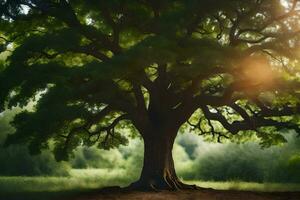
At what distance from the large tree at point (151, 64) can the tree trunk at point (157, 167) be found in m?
0.05

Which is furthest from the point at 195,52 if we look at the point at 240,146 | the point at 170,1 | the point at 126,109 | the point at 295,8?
the point at 240,146

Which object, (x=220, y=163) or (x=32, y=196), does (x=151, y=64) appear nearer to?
(x=32, y=196)

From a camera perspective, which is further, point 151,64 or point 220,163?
point 220,163

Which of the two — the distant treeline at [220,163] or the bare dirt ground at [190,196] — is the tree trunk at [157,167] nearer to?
the bare dirt ground at [190,196]

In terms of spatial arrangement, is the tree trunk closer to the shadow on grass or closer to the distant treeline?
the shadow on grass

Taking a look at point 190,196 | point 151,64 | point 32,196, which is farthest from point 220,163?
point 151,64

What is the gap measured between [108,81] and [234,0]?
5591 mm

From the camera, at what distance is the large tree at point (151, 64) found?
1752 cm

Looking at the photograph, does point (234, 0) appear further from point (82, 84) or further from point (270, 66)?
point (82, 84)

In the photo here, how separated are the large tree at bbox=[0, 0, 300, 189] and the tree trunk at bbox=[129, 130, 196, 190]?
0.05 metres

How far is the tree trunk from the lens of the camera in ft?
73.0

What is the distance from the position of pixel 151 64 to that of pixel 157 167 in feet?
20.2

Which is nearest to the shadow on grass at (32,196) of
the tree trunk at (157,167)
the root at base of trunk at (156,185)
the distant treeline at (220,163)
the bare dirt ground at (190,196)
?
the bare dirt ground at (190,196)

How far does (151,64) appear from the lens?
713 inches
